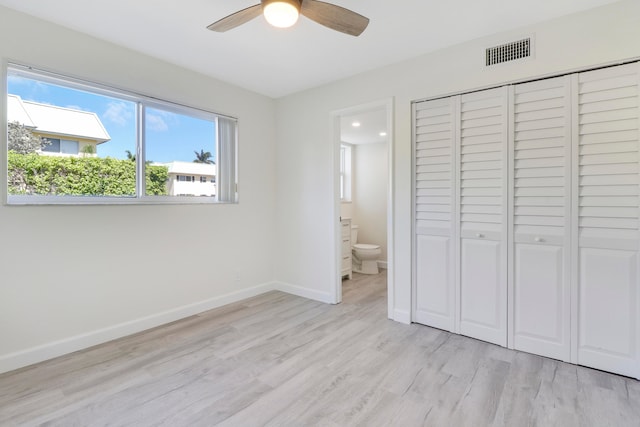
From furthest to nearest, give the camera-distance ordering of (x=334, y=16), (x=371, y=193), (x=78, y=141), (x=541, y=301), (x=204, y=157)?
(x=371, y=193), (x=204, y=157), (x=78, y=141), (x=541, y=301), (x=334, y=16)

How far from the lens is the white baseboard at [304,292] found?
141 inches

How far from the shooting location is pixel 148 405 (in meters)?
1.79

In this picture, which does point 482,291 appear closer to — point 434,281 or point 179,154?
point 434,281

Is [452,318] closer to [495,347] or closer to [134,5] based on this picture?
[495,347]

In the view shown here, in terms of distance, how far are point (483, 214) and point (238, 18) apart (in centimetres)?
231

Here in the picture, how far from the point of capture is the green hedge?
2219mm

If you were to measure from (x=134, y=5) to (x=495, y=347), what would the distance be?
366 cm

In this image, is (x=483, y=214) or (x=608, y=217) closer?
(x=608, y=217)

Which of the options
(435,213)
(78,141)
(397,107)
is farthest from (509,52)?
(78,141)

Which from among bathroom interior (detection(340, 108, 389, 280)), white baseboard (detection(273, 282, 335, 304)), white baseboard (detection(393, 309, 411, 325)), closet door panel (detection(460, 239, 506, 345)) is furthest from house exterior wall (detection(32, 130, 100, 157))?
bathroom interior (detection(340, 108, 389, 280))

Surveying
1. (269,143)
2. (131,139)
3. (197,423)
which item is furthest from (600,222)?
(131,139)

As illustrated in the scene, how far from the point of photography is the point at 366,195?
580 cm

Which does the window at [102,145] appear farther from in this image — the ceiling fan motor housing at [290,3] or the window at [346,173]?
the window at [346,173]

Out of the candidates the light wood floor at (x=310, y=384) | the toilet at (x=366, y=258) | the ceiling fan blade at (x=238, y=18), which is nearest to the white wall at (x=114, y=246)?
the light wood floor at (x=310, y=384)
